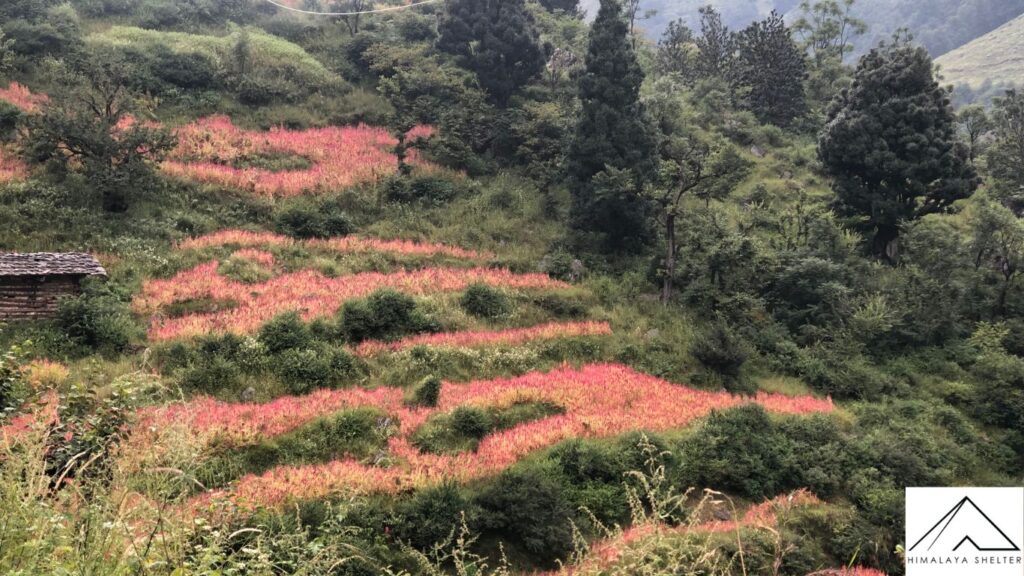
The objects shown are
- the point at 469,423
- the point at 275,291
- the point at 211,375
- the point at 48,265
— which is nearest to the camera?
the point at 469,423

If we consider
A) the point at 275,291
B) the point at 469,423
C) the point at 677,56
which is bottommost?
the point at 469,423

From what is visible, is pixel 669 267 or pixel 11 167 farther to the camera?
pixel 669 267

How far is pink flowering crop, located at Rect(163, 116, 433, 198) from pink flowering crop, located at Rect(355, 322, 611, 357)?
10471mm

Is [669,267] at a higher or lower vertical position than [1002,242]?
lower

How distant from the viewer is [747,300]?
704 inches

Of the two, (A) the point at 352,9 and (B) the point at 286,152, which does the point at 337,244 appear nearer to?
(B) the point at 286,152

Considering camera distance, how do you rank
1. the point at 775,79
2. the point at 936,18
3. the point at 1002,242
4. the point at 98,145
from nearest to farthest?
the point at 98,145 < the point at 1002,242 < the point at 775,79 < the point at 936,18

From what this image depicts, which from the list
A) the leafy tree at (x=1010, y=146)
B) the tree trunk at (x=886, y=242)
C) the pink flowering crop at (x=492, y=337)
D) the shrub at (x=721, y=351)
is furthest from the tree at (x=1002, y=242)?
the pink flowering crop at (x=492, y=337)

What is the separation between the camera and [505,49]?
29.6 m

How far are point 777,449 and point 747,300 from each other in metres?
6.73

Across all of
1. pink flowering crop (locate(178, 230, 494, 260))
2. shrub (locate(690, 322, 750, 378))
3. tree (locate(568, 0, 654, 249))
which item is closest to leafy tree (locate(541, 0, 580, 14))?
tree (locate(568, 0, 654, 249))

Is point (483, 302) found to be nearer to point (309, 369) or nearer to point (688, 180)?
point (309, 369)

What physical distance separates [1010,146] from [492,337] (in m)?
26.6

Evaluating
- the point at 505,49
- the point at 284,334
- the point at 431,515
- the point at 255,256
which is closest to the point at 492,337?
the point at 284,334
